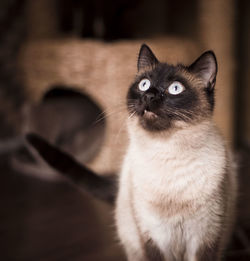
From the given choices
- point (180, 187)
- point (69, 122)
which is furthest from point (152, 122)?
point (69, 122)

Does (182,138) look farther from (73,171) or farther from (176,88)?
(73,171)

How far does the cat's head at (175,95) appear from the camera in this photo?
0.89m

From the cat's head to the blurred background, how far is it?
1.58ft

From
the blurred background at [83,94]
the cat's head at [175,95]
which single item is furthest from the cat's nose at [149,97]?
the blurred background at [83,94]

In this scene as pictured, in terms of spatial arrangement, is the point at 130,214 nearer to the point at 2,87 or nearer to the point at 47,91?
the point at 47,91

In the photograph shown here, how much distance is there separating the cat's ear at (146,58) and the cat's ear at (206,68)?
0.11m

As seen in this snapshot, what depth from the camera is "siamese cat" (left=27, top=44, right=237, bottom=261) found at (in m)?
0.92

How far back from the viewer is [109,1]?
6.52 ft

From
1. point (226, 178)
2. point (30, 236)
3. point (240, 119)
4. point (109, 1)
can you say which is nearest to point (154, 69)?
point (226, 178)

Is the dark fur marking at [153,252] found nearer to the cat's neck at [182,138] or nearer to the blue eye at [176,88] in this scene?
the cat's neck at [182,138]

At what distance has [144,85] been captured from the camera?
948mm

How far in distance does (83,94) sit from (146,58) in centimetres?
115

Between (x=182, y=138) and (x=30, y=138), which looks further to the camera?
(x=30, y=138)

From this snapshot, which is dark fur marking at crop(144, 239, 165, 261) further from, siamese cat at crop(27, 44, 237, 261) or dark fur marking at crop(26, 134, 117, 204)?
dark fur marking at crop(26, 134, 117, 204)
